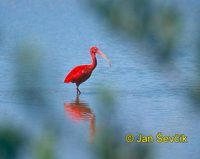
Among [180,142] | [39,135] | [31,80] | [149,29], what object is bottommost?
[180,142]

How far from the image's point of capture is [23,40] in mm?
1556

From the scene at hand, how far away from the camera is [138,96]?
23.5 feet

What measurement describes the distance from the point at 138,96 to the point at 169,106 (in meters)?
0.64

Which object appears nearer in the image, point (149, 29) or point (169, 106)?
point (149, 29)

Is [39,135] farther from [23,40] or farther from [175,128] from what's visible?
[175,128]

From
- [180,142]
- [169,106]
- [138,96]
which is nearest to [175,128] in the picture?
[180,142]

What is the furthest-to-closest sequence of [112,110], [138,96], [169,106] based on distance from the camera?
[138,96], [169,106], [112,110]

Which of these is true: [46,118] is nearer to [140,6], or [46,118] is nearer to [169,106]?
[140,6]

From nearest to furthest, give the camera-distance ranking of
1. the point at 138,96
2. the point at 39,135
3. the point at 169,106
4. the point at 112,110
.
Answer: the point at 39,135 < the point at 112,110 < the point at 169,106 < the point at 138,96

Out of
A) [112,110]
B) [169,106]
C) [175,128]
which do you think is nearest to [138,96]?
[169,106]

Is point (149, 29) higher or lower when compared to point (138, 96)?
higher

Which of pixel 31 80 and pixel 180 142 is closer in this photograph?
pixel 31 80

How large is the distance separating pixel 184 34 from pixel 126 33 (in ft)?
0.41

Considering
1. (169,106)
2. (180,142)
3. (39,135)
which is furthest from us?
(169,106)
